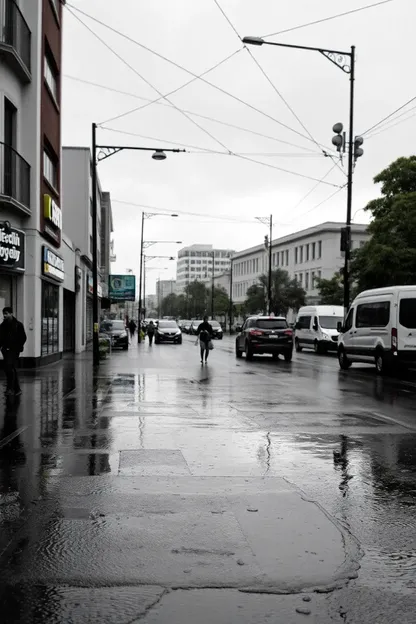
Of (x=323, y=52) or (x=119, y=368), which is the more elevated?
(x=323, y=52)

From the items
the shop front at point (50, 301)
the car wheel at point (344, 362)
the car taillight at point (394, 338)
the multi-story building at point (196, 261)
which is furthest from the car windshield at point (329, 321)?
the multi-story building at point (196, 261)

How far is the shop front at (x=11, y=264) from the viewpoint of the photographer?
18438 mm

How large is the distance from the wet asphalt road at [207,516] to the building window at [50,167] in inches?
532

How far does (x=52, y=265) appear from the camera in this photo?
905 inches

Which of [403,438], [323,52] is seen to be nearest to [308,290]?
[323,52]

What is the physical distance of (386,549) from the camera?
4.58m

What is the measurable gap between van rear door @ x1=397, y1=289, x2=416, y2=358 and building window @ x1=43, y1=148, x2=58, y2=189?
11927 millimetres

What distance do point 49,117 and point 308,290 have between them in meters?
67.2

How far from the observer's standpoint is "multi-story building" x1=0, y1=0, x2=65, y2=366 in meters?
18.8

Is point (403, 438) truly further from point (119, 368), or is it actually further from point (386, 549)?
point (119, 368)

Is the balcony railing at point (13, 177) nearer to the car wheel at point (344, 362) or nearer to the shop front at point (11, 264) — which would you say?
the shop front at point (11, 264)

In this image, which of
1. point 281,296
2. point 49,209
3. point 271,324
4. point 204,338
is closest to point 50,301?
point 49,209

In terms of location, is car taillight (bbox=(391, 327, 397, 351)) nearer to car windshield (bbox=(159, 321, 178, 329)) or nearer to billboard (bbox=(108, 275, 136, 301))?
car windshield (bbox=(159, 321, 178, 329))

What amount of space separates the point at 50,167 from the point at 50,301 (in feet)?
15.8
